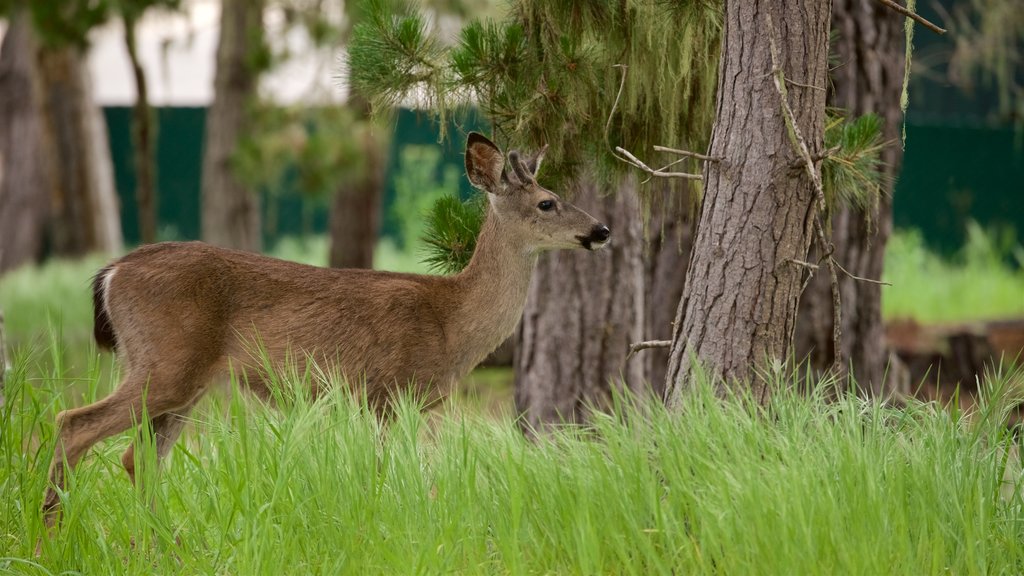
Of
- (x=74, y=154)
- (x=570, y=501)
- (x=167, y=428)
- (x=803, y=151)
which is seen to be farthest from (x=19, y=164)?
(x=570, y=501)

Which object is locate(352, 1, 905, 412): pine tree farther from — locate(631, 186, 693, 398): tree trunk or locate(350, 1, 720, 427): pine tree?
locate(631, 186, 693, 398): tree trunk

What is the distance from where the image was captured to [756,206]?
418cm

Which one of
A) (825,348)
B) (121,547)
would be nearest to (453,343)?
(121,547)

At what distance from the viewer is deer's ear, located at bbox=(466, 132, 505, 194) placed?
509cm

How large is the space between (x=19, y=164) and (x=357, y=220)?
7.49 meters

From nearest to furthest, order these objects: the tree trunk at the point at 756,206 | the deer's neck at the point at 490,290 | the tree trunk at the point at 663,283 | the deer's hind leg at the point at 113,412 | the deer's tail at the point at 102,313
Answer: the tree trunk at the point at 756,206 < the deer's hind leg at the point at 113,412 < the deer's tail at the point at 102,313 < the deer's neck at the point at 490,290 < the tree trunk at the point at 663,283

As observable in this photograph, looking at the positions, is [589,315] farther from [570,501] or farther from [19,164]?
[19,164]

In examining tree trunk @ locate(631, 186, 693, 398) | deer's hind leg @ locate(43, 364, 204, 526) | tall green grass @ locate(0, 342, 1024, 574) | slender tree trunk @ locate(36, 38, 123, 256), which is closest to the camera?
tall green grass @ locate(0, 342, 1024, 574)

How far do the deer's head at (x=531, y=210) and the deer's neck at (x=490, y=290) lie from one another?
6cm

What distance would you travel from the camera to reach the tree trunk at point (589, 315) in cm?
668

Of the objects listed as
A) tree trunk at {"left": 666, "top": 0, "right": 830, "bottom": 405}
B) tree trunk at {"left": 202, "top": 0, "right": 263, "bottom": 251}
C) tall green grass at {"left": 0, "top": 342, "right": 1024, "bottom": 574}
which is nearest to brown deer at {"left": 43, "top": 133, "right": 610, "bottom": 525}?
tall green grass at {"left": 0, "top": 342, "right": 1024, "bottom": 574}

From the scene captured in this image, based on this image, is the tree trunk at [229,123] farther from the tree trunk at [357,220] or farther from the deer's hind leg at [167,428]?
the deer's hind leg at [167,428]

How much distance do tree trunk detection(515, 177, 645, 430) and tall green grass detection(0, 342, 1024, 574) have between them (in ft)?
8.47

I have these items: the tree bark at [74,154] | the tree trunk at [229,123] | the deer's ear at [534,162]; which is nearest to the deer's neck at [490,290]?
the deer's ear at [534,162]
